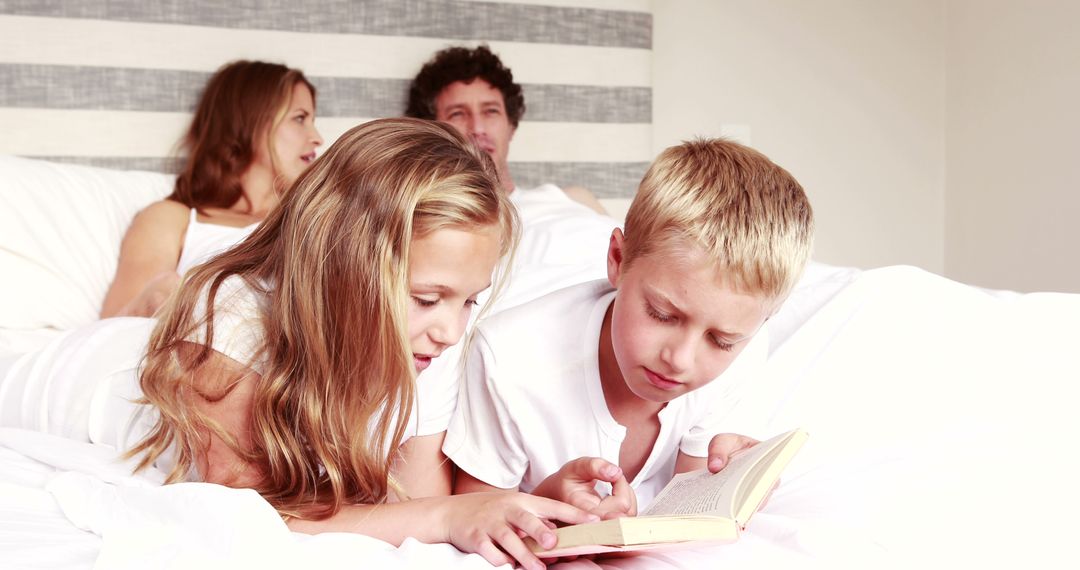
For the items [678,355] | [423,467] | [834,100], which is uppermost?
[834,100]

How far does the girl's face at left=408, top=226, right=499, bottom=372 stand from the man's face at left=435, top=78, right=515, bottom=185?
119 cm

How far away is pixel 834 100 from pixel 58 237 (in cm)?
217

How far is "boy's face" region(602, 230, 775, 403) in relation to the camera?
967mm

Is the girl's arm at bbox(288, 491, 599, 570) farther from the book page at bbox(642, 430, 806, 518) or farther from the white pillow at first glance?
the white pillow

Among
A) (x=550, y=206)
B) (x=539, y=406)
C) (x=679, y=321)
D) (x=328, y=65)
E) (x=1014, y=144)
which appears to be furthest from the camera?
(x=1014, y=144)

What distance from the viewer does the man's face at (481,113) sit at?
7.25ft

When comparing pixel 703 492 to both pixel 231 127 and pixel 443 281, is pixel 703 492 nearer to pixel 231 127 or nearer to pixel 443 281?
pixel 443 281

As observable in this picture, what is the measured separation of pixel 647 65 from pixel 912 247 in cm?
114

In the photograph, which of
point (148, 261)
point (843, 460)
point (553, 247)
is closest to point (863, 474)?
point (843, 460)

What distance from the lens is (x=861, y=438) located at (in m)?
1.14

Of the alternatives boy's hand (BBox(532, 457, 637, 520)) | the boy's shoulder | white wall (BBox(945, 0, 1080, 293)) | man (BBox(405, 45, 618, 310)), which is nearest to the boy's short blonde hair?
the boy's shoulder

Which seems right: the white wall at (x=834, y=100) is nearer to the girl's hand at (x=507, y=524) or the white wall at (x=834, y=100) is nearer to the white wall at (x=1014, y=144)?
the white wall at (x=1014, y=144)

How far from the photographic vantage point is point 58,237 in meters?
1.78

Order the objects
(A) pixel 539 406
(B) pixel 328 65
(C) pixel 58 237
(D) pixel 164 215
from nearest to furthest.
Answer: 1. (A) pixel 539 406
2. (C) pixel 58 237
3. (D) pixel 164 215
4. (B) pixel 328 65
